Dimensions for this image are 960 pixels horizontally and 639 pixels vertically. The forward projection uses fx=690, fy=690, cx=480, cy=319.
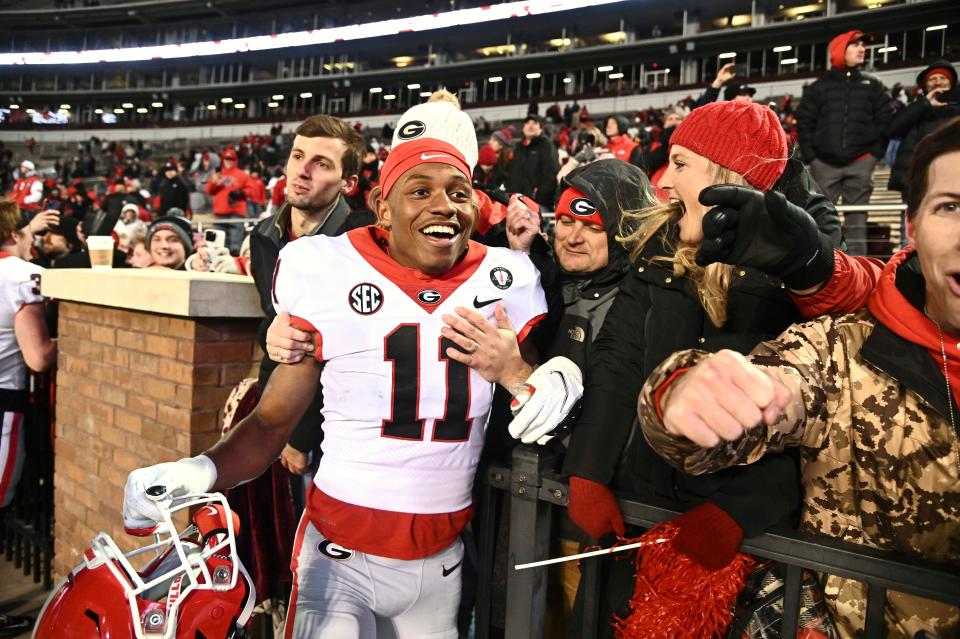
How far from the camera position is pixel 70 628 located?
1.40 meters

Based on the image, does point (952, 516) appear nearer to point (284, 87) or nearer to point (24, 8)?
point (284, 87)

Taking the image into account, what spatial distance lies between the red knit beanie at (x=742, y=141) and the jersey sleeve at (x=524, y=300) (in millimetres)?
622

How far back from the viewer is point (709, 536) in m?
1.54

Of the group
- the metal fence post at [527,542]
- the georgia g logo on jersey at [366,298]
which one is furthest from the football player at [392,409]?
the metal fence post at [527,542]

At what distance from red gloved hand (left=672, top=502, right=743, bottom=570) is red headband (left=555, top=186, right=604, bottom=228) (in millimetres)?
1260

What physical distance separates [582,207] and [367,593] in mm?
1508

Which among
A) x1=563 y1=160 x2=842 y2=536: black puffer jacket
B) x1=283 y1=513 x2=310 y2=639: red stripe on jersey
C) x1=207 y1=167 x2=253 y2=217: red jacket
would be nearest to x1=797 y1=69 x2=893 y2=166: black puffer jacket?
x1=563 y1=160 x2=842 y2=536: black puffer jacket

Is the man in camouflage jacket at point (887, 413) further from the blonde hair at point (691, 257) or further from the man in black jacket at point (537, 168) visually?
the man in black jacket at point (537, 168)

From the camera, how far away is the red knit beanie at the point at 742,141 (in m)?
2.04

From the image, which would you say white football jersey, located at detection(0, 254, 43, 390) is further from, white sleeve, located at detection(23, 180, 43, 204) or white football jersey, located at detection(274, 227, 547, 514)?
white sleeve, located at detection(23, 180, 43, 204)

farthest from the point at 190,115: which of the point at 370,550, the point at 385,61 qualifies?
the point at 370,550

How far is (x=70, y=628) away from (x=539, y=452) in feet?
3.69

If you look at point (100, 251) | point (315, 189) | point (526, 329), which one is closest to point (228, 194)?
point (100, 251)

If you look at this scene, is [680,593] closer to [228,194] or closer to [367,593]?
[367,593]
